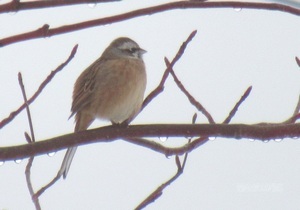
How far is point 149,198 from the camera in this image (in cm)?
230

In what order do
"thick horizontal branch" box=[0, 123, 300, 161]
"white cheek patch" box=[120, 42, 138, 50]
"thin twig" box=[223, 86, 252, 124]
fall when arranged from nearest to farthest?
"thick horizontal branch" box=[0, 123, 300, 161] → "thin twig" box=[223, 86, 252, 124] → "white cheek patch" box=[120, 42, 138, 50]

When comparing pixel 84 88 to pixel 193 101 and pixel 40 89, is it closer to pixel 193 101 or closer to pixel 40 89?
pixel 193 101

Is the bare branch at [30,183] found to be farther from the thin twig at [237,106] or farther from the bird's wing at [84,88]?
the bird's wing at [84,88]

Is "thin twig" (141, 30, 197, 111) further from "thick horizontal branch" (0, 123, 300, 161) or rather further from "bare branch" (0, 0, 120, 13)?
"bare branch" (0, 0, 120, 13)

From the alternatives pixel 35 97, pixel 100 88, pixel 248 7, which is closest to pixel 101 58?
pixel 100 88

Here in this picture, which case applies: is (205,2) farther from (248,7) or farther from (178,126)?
(178,126)

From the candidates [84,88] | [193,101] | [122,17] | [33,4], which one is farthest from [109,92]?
[33,4]

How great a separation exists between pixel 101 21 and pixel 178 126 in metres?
0.74

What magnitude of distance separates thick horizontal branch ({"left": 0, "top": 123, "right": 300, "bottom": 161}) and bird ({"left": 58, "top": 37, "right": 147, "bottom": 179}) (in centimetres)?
169

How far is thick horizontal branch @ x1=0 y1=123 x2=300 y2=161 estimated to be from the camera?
2.12 metres

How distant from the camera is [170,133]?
2.29 metres

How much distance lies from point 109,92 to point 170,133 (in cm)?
197

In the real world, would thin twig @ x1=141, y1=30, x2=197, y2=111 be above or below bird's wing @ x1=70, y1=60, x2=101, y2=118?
below

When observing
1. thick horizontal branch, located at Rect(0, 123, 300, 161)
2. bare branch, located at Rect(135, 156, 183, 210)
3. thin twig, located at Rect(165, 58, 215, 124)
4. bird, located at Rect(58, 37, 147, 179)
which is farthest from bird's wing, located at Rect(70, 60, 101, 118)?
thick horizontal branch, located at Rect(0, 123, 300, 161)
